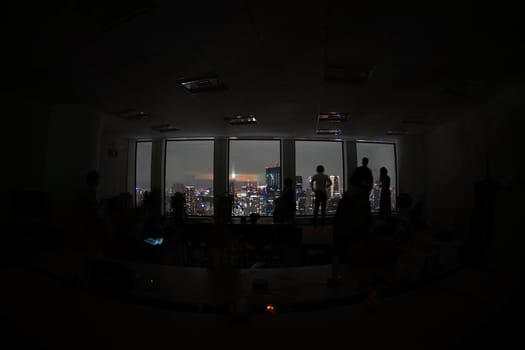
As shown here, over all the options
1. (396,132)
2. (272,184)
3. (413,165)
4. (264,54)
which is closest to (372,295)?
(264,54)

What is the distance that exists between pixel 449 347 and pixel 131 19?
3126 millimetres

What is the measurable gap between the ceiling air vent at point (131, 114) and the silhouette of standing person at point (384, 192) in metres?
5.56

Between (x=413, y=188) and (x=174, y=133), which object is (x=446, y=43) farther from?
(x=174, y=133)

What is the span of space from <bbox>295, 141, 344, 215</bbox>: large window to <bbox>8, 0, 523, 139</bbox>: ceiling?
276 centimetres

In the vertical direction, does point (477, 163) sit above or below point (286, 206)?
above

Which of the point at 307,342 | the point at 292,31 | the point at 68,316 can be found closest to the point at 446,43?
the point at 292,31

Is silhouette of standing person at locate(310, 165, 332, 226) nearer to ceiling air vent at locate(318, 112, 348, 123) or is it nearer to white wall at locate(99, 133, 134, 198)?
ceiling air vent at locate(318, 112, 348, 123)

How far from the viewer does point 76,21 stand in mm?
2176

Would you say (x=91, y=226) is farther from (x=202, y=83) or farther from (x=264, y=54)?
(x=264, y=54)

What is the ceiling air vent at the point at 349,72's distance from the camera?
297 cm

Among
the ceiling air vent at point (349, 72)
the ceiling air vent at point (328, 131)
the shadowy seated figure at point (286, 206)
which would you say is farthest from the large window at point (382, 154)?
the ceiling air vent at point (349, 72)

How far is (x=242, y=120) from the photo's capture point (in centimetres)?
534

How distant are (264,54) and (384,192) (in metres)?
4.21

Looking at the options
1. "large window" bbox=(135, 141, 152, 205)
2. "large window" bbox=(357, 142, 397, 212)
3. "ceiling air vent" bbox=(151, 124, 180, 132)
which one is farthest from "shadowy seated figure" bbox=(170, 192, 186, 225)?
"large window" bbox=(357, 142, 397, 212)
